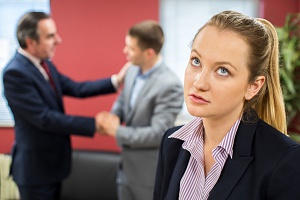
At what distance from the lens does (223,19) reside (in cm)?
107

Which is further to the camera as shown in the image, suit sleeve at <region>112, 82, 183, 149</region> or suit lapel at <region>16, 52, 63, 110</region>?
suit lapel at <region>16, 52, 63, 110</region>

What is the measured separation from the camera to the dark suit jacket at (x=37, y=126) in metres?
2.52

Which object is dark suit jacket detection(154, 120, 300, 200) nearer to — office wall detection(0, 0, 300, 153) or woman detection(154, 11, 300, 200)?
woman detection(154, 11, 300, 200)

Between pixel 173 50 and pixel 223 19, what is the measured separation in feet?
10.0

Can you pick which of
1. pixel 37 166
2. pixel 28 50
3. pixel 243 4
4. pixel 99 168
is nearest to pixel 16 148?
pixel 37 166

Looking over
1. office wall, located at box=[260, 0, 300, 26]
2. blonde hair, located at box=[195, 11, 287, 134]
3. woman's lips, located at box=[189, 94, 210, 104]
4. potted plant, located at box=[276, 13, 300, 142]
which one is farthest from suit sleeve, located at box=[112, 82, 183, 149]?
office wall, located at box=[260, 0, 300, 26]

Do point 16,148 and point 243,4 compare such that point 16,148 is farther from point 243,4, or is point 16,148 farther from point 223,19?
point 243,4

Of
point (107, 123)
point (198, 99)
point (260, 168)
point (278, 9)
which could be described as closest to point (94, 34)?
point (107, 123)

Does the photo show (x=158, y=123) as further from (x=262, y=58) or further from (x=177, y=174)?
(x=262, y=58)

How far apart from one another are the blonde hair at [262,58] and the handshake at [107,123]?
1.51 meters

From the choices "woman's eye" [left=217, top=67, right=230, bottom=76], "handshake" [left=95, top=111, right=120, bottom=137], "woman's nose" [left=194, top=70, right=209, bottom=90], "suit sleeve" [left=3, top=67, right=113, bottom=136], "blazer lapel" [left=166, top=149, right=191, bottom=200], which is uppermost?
"woman's eye" [left=217, top=67, right=230, bottom=76]

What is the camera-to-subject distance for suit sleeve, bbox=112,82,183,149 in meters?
2.40

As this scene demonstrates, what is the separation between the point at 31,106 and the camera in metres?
2.52

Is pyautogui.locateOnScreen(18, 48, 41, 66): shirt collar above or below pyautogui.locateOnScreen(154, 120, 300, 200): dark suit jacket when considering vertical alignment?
below
